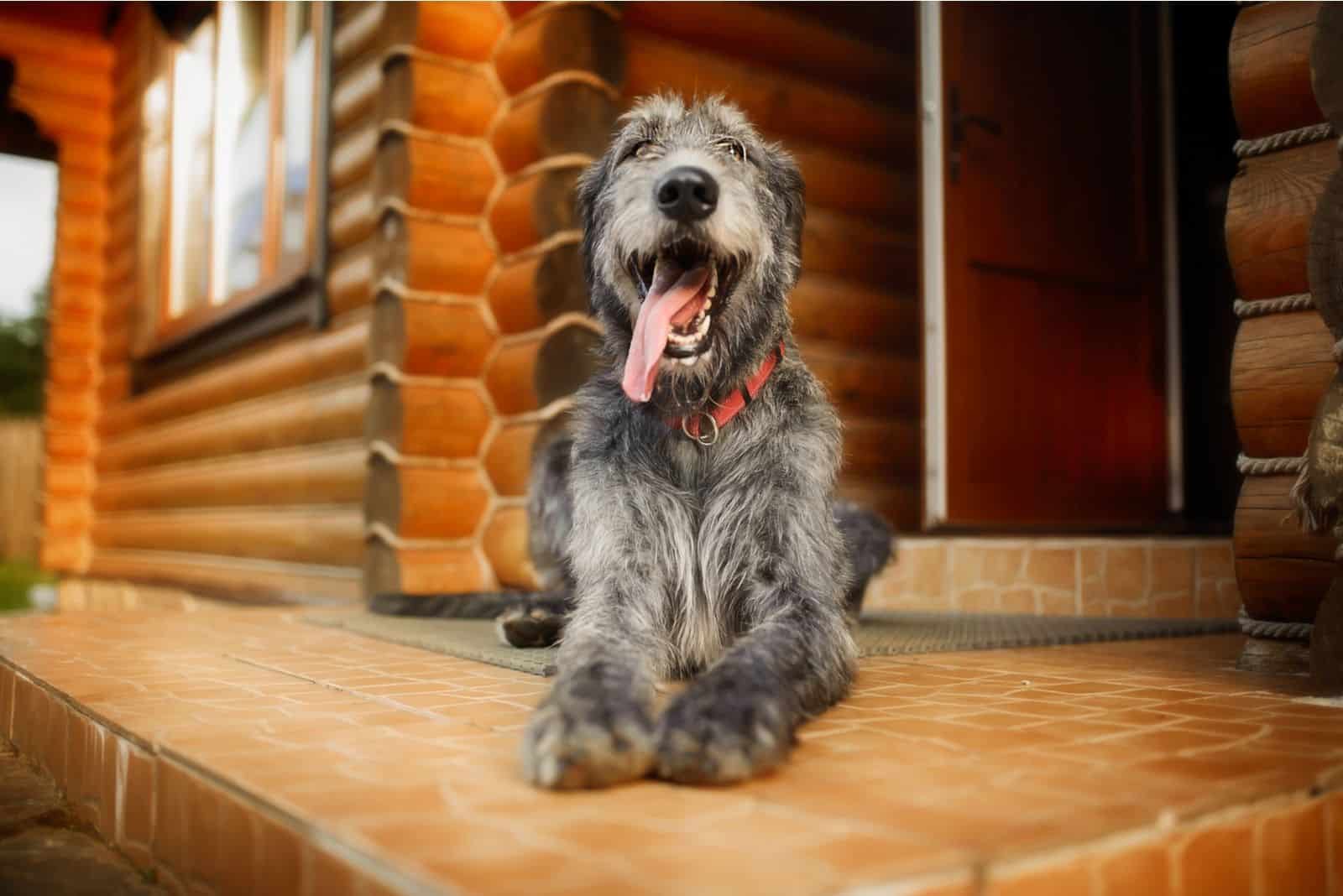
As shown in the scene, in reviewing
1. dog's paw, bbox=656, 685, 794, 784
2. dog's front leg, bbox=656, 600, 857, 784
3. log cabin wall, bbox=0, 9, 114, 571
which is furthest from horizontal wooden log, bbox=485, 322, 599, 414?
log cabin wall, bbox=0, 9, 114, 571

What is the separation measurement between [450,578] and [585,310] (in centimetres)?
116

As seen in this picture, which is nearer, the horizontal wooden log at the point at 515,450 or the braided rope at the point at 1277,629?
the braided rope at the point at 1277,629

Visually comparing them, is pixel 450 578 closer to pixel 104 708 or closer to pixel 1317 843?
pixel 104 708

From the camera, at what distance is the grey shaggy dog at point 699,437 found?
1894 millimetres

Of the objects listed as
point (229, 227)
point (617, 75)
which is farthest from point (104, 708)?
point (229, 227)

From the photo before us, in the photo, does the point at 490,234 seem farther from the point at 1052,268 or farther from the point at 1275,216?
the point at 1275,216

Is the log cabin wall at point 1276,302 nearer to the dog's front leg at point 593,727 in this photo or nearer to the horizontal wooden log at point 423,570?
the dog's front leg at point 593,727

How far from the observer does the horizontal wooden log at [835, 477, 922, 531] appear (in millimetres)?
4586

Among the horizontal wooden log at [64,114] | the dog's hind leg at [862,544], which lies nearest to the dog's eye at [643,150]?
the dog's hind leg at [862,544]

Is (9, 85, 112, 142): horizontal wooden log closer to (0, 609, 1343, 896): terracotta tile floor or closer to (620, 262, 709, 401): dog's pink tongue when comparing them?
(0, 609, 1343, 896): terracotta tile floor

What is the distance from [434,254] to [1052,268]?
2782 millimetres

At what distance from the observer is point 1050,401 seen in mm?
4594

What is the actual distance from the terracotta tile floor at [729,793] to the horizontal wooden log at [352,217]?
272 centimetres

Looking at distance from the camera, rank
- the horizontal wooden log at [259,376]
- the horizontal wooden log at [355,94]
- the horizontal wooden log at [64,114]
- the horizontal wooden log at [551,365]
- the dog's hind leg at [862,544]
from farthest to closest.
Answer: the horizontal wooden log at [64,114]
the horizontal wooden log at [259,376]
the horizontal wooden log at [355,94]
the horizontal wooden log at [551,365]
the dog's hind leg at [862,544]
